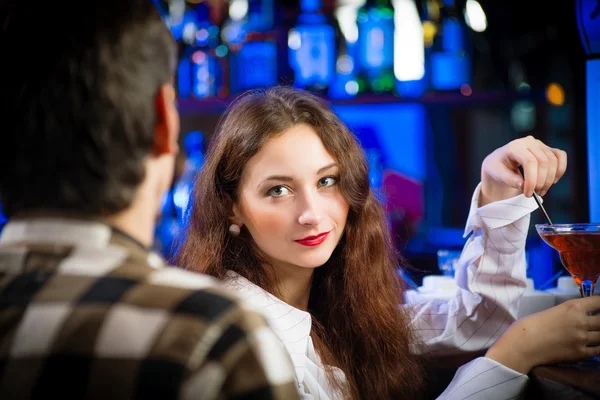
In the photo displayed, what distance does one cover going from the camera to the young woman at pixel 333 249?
150 cm

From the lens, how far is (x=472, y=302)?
1.65 metres

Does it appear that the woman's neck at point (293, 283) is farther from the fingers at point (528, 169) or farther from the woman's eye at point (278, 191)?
the fingers at point (528, 169)

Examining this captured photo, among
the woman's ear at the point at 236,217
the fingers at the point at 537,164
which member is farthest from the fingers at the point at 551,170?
the woman's ear at the point at 236,217

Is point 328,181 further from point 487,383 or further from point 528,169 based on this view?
point 487,383

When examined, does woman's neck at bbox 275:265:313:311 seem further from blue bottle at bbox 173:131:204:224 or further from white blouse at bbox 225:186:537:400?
blue bottle at bbox 173:131:204:224

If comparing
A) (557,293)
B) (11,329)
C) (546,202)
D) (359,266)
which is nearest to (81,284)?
(11,329)

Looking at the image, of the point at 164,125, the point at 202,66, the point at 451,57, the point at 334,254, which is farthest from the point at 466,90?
the point at 164,125

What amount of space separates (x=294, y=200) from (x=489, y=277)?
0.57 m

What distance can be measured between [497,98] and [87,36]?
9.36 ft

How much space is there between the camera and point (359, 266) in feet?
5.74

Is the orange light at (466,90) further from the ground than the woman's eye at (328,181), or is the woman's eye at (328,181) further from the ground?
Answer: the orange light at (466,90)

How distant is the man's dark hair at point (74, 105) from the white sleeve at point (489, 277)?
1.12 m

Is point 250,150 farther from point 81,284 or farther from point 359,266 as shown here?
point 81,284

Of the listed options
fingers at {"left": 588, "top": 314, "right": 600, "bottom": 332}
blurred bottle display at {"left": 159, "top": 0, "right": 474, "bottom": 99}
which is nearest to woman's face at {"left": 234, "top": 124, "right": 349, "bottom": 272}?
fingers at {"left": 588, "top": 314, "right": 600, "bottom": 332}
